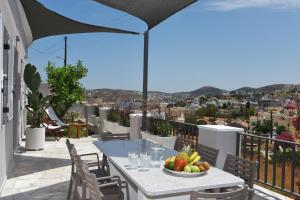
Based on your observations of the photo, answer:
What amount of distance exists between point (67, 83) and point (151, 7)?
28.0ft

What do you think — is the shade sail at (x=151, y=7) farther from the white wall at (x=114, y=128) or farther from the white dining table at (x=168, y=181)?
the white wall at (x=114, y=128)

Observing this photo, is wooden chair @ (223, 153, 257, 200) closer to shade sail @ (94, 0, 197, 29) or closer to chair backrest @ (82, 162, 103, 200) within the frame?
chair backrest @ (82, 162, 103, 200)

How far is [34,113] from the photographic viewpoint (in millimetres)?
8578

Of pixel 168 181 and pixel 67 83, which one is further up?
pixel 67 83

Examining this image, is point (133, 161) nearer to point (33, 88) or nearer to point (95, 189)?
point (95, 189)

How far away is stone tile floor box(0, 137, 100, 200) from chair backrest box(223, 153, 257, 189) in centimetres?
241

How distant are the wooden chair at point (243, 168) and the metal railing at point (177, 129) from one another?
7.22ft

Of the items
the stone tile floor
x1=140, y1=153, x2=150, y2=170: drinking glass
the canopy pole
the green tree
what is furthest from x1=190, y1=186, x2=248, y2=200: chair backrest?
the green tree

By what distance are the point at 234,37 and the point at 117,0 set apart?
108 ft

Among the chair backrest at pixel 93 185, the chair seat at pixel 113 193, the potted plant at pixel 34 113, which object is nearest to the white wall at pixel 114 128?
the potted plant at pixel 34 113

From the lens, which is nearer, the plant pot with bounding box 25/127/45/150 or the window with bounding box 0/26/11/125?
the window with bounding box 0/26/11/125

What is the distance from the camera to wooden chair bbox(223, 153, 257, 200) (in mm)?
3189

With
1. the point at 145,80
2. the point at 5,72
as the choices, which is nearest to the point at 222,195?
the point at 5,72

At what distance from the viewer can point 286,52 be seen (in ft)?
128
